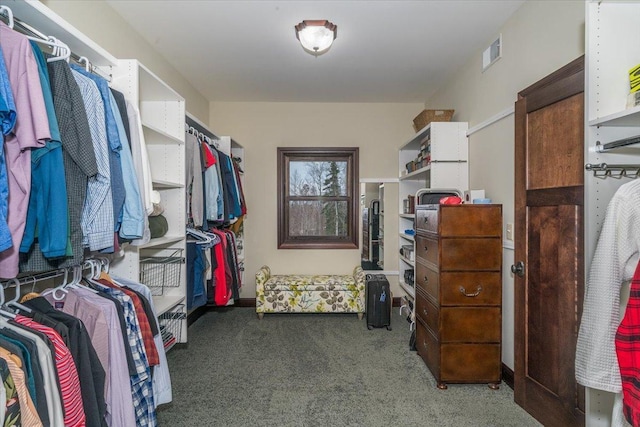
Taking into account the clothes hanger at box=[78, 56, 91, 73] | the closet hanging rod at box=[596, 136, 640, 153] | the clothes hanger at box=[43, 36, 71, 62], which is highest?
the clothes hanger at box=[78, 56, 91, 73]

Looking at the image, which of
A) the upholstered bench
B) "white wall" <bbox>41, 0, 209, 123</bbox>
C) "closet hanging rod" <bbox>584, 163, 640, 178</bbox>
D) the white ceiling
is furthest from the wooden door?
"white wall" <bbox>41, 0, 209, 123</bbox>

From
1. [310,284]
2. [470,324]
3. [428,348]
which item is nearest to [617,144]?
[470,324]

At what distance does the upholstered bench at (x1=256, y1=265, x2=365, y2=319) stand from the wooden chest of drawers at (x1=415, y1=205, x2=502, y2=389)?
4.86ft

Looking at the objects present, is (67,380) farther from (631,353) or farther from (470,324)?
(470,324)

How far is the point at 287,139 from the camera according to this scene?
4.29 meters

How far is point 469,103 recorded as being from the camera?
2.99 m

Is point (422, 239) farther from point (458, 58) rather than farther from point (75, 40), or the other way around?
point (75, 40)

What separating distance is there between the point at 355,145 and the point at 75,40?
3233 millimetres

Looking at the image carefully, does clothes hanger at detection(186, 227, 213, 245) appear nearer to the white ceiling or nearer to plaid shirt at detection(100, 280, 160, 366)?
plaid shirt at detection(100, 280, 160, 366)

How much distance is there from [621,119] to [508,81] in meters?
1.39

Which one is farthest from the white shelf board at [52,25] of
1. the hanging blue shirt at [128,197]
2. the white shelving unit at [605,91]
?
the white shelving unit at [605,91]

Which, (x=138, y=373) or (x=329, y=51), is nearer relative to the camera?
(x=138, y=373)

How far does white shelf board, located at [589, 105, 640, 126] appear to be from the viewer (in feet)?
3.49

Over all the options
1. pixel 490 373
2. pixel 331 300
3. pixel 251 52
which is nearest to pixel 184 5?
pixel 251 52
